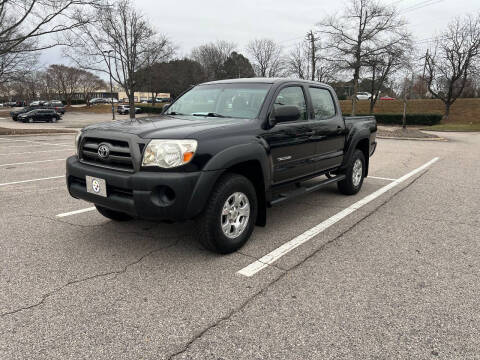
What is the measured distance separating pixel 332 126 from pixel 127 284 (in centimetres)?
354

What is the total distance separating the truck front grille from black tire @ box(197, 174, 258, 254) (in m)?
0.78

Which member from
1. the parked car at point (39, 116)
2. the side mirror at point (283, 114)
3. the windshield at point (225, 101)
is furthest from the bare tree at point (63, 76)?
the side mirror at point (283, 114)

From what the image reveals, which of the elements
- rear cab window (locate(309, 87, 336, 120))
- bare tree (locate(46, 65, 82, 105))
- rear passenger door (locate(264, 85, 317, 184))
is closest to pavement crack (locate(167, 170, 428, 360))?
rear passenger door (locate(264, 85, 317, 184))

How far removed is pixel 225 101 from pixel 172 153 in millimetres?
1466

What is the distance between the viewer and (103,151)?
339 cm

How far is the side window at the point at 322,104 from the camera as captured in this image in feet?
16.2

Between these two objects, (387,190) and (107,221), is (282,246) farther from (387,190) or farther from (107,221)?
(387,190)

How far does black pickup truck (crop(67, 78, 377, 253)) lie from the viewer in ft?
10.1

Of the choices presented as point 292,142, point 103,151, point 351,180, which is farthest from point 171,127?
point 351,180

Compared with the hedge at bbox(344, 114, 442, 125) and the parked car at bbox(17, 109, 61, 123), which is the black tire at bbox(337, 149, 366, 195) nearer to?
the hedge at bbox(344, 114, 442, 125)

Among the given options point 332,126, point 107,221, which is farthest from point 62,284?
point 332,126

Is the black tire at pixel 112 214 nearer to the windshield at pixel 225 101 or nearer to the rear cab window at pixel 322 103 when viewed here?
the windshield at pixel 225 101

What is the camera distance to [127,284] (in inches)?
118

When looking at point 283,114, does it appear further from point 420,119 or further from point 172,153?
point 420,119
